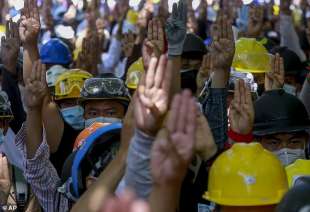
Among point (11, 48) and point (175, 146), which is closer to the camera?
point (175, 146)

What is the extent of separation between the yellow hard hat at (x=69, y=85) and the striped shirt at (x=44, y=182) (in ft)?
6.23

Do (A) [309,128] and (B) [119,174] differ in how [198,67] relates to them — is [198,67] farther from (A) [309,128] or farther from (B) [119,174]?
(B) [119,174]

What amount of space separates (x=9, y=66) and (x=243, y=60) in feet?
5.61

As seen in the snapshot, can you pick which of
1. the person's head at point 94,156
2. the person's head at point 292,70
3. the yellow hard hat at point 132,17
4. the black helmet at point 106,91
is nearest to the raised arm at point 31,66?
the black helmet at point 106,91

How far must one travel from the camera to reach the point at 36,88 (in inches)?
230

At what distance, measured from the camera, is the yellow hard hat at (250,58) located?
7793mm

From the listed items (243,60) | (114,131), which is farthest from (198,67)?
(114,131)

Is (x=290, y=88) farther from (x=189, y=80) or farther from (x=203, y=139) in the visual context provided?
(x=203, y=139)

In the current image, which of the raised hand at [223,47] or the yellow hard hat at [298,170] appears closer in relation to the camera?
the yellow hard hat at [298,170]

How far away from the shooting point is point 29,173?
18.0 ft

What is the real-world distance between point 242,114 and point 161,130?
1.33m

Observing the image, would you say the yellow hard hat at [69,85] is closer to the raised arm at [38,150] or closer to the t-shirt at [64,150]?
the t-shirt at [64,150]

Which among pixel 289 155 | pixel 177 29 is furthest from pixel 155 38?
A: pixel 289 155

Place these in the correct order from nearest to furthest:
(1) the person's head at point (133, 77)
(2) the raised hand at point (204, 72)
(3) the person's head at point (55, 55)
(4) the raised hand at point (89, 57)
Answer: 1. (2) the raised hand at point (204, 72)
2. (1) the person's head at point (133, 77)
3. (3) the person's head at point (55, 55)
4. (4) the raised hand at point (89, 57)
